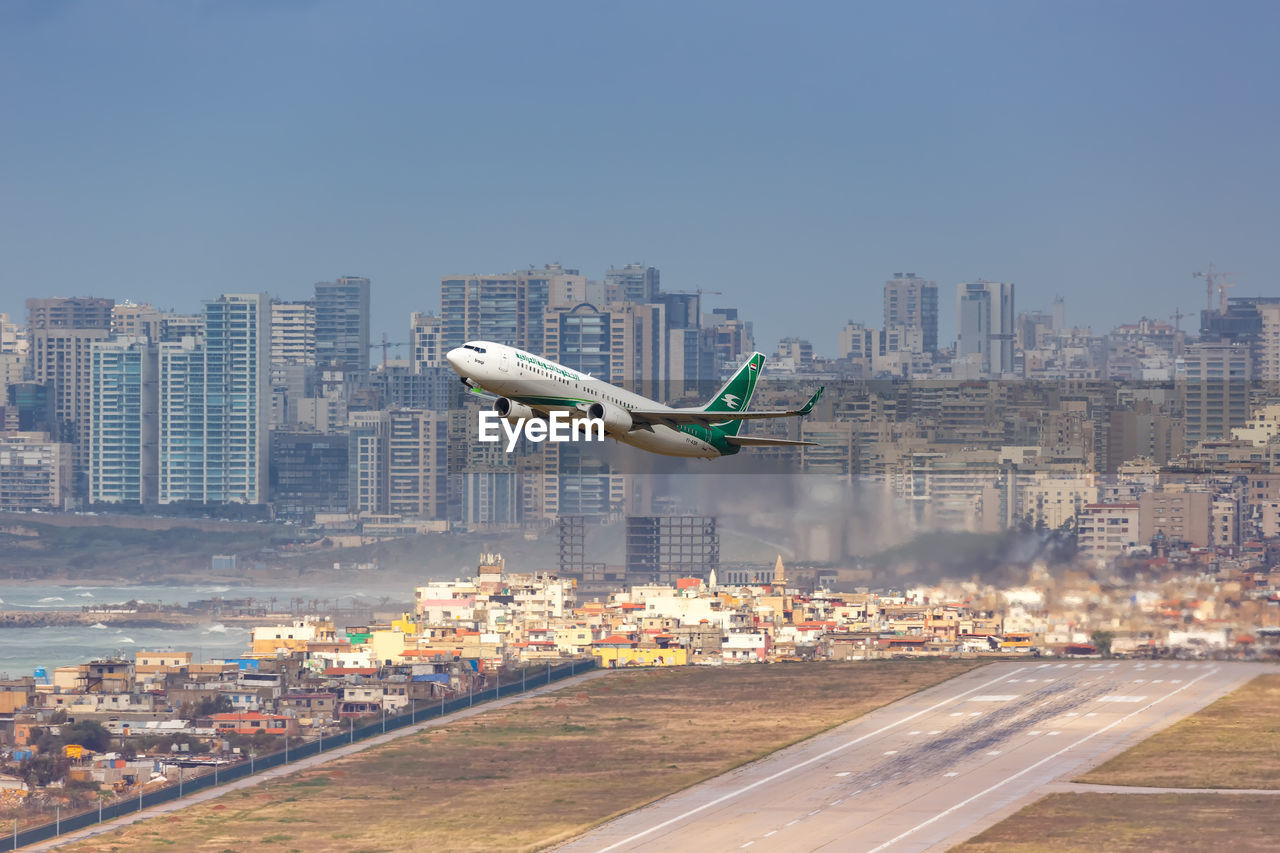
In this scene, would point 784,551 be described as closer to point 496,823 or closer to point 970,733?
point 970,733

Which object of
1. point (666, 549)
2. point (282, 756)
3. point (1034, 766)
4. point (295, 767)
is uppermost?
point (666, 549)

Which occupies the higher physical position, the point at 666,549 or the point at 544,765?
the point at 666,549

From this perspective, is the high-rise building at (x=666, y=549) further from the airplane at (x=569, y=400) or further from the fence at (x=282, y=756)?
the airplane at (x=569, y=400)

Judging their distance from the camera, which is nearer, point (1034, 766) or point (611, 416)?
point (611, 416)

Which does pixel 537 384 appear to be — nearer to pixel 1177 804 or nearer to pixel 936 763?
pixel 1177 804

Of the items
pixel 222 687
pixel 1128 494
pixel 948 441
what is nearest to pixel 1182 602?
pixel 1128 494
